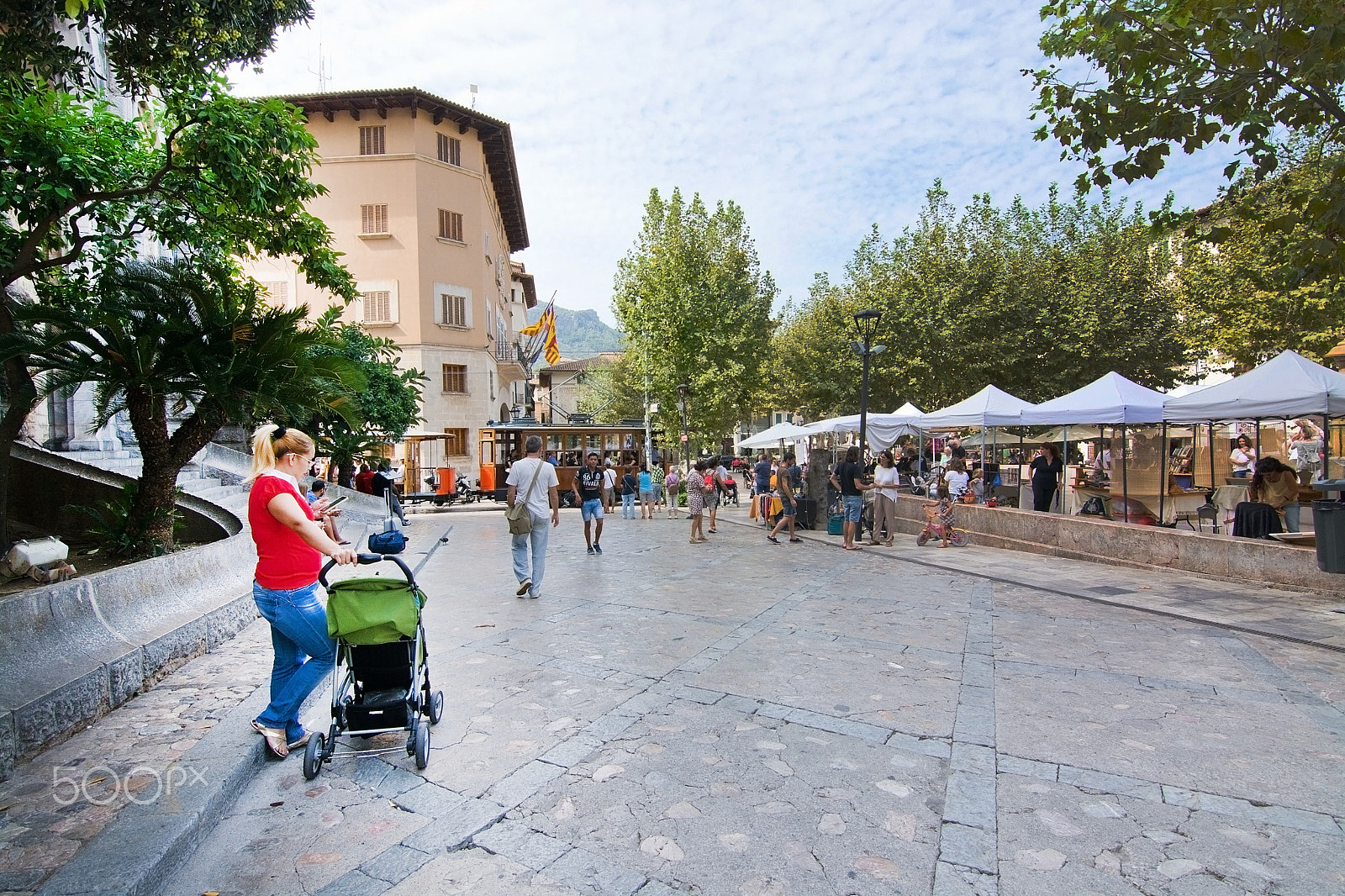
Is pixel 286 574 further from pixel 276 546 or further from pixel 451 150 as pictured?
pixel 451 150

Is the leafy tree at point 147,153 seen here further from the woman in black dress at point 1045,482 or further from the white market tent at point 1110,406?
the woman in black dress at point 1045,482

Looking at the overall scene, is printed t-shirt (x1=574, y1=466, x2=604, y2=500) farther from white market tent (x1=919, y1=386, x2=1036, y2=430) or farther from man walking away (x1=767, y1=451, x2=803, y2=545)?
white market tent (x1=919, y1=386, x2=1036, y2=430)

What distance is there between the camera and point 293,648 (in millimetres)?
3916

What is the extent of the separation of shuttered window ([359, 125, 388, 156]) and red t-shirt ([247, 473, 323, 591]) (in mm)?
31596

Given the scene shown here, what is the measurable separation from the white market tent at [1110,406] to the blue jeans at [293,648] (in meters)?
11.9

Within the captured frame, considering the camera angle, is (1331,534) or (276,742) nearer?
(276,742)

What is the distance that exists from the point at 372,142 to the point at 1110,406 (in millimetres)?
29377

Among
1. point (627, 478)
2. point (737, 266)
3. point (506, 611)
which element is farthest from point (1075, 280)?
point (506, 611)

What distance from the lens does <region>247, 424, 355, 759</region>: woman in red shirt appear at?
374cm

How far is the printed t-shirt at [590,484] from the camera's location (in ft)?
41.5

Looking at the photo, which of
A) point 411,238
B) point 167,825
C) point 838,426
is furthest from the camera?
point 411,238

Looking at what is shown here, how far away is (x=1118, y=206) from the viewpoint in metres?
29.5

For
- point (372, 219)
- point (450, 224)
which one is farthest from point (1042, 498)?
point (372, 219)

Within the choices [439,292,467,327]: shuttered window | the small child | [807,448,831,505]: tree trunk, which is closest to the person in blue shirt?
[807,448,831,505]: tree trunk
